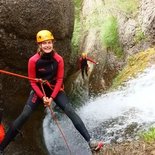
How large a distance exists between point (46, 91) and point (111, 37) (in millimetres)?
5827

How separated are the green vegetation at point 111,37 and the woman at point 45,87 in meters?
5.33

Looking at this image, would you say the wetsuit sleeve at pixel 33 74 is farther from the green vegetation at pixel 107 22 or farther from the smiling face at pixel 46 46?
the green vegetation at pixel 107 22

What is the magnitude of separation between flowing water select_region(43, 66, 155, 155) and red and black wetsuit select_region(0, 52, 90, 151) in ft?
3.13

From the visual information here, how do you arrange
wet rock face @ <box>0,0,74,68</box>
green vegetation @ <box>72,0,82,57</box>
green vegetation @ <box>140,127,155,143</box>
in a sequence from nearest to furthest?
green vegetation @ <box>140,127,155,143</box>, wet rock face @ <box>0,0,74,68</box>, green vegetation @ <box>72,0,82,57</box>

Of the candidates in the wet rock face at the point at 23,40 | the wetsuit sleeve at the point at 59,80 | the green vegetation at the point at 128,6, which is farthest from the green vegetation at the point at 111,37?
the wetsuit sleeve at the point at 59,80

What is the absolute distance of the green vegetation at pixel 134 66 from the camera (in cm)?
1121

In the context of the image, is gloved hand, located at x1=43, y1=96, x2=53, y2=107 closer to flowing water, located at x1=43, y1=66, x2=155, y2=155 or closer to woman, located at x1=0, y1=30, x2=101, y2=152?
woman, located at x1=0, y1=30, x2=101, y2=152

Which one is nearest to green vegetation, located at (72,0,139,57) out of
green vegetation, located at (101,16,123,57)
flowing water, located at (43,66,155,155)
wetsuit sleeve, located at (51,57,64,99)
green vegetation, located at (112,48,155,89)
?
green vegetation, located at (101,16,123,57)

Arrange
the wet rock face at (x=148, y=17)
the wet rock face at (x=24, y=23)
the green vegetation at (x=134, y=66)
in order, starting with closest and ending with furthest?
the wet rock face at (x=24, y=23), the green vegetation at (x=134, y=66), the wet rock face at (x=148, y=17)

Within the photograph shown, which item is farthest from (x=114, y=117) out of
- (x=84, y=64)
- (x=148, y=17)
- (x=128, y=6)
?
(x=128, y=6)

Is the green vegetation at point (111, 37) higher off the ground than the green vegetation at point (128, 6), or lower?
lower

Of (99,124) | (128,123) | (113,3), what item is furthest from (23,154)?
(113,3)

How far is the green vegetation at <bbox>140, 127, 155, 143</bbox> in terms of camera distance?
741cm

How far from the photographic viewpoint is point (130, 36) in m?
13.1
